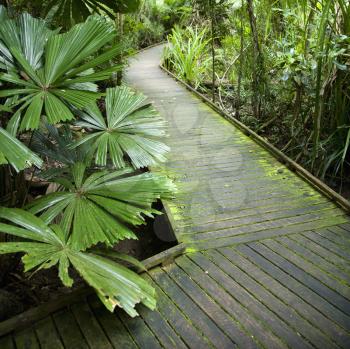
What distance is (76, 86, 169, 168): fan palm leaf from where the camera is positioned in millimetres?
2092

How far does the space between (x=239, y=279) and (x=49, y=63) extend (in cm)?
165

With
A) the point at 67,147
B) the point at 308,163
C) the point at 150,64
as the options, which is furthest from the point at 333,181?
the point at 150,64

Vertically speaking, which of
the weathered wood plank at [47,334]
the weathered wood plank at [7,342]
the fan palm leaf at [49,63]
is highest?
the fan palm leaf at [49,63]

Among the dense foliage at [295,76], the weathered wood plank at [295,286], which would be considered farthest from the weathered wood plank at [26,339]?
the dense foliage at [295,76]

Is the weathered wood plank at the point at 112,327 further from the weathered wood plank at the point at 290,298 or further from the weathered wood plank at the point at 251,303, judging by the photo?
the weathered wood plank at the point at 290,298

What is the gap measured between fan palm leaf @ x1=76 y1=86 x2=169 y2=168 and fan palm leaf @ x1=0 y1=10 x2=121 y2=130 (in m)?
0.31

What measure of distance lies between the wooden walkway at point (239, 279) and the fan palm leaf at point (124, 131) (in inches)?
29.0

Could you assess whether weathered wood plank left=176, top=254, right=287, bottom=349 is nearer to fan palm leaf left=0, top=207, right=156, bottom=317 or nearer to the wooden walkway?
the wooden walkway

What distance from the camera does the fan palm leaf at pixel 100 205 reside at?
162 centimetres

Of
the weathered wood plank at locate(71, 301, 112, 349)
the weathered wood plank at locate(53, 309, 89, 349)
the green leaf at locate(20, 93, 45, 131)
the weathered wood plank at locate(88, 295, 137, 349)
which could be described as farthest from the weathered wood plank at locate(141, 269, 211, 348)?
the green leaf at locate(20, 93, 45, 131)

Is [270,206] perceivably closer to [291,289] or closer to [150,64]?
[291,289]

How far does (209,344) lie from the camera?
1.75m

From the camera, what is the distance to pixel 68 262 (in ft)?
4.63

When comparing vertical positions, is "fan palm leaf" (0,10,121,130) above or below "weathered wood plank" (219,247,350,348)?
above
